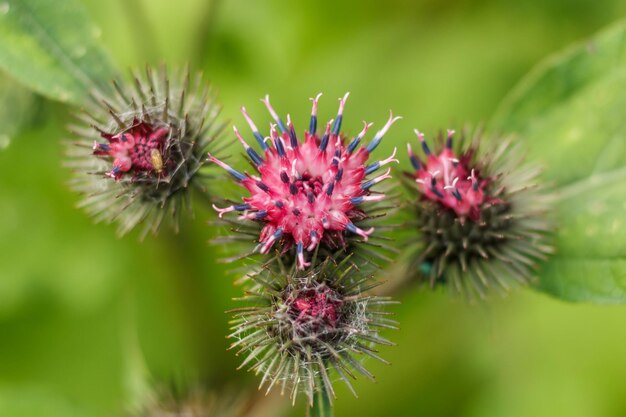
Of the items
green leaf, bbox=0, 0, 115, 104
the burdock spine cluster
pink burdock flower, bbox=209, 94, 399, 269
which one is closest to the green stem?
the burdock spine cluster

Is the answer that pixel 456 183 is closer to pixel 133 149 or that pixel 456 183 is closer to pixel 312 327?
pixel 312 327

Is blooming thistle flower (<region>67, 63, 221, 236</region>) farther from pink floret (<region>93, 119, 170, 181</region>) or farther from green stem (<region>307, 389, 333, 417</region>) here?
green stem (<region>307, 389, 333, 417</region>)

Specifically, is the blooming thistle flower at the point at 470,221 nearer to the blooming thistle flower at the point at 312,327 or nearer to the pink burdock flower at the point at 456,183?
the pink burdock flower at the point at 456,183

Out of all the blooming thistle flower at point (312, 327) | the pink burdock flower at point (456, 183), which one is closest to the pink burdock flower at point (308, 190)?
the blooming thistle flower at point (312, 327)

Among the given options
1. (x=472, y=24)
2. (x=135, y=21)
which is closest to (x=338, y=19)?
(x=472, y=24)

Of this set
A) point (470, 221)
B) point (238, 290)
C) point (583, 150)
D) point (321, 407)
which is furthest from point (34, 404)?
point (583, 150)

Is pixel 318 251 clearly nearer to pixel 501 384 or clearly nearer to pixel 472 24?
pixel 501 384

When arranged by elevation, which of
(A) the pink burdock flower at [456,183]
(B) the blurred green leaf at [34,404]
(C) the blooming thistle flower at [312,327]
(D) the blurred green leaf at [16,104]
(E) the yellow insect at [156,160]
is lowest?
(B) the blurred green leaf at [34,404]
